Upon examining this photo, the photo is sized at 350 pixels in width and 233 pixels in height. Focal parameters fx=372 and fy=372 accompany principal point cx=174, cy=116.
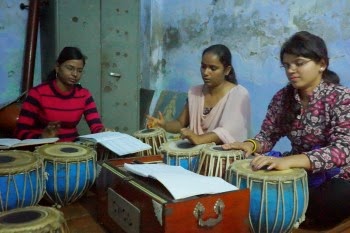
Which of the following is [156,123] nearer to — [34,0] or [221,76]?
[221,76]

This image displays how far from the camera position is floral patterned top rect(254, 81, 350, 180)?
5.81 ft

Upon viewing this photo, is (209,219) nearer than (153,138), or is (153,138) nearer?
(209,219)

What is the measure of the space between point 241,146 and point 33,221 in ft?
3.87

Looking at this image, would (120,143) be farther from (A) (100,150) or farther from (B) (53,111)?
(B) (53,111)

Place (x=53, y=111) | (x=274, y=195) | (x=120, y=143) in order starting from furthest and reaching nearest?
(x=53, y=111) → (x=120, y=143) → (x=274, y=195)

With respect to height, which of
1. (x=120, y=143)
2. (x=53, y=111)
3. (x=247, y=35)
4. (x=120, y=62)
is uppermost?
(x=247, y=35)

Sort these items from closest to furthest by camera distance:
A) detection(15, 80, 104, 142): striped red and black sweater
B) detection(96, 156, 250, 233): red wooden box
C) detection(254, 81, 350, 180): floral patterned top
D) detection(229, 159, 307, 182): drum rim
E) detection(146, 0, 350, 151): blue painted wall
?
detection(96, 156, 250, 233): red wooden box < detection(229, 159, 307, 182): drum rim < detection(254, 81, 350, 180): floral patterned top < detection(15, 80, 104, 142): striped red and black sweater < detection(146, 0, 350, 151): blue painted wall

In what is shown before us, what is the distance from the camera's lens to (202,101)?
109 inches

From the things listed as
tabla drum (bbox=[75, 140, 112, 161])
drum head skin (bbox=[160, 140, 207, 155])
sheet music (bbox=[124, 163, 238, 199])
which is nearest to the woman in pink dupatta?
drum head skin (bbox=[160, 140, 207, 155])

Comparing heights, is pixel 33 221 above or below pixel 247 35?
below

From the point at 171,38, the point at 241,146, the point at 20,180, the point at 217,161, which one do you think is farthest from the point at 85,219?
the point at 171,38

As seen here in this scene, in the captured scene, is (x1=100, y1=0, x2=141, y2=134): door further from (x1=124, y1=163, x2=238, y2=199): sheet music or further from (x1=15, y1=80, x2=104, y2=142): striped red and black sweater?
(x1=124, y1=163, x2=238, y2=199): sheet music

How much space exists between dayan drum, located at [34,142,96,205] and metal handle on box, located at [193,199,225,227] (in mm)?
825

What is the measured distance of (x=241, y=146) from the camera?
2.03 meters
